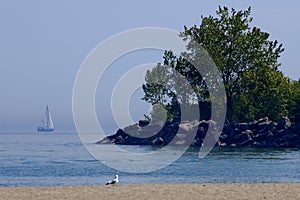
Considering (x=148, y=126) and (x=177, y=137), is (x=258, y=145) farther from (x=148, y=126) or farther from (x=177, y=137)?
(x=148, y=126)

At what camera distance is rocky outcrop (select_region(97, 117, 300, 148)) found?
10688 centimetres

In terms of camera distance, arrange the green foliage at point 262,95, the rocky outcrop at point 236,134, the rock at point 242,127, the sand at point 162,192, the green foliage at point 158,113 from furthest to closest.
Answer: the green foliage at point 158,113
the green foliage at point 262,95
the rock at point 242,127
the rocky outcrop at point 236,134
the sand at point 162,192

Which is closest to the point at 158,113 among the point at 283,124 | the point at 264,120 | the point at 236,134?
the point at 236,134

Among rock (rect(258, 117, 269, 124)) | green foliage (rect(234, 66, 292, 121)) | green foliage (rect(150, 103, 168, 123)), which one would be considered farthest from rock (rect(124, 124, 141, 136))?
rock (rect(258, 117, 269, 124))

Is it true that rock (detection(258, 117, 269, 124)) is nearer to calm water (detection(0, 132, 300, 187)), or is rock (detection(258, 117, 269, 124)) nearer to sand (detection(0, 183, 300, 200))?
calm water (detection(0, 132, 300, 187))

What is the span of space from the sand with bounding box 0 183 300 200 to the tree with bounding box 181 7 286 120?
267 ft

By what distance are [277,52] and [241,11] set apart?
27.8ft

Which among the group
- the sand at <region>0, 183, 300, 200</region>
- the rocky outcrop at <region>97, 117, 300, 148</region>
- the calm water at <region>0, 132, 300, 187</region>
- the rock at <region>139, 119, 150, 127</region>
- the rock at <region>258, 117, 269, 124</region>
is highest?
the rock at <region>139, 119, 150, 127</region>

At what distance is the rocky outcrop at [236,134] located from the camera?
351 feet

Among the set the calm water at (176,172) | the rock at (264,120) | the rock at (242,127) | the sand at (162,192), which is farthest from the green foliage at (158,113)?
the sand at (162,192)

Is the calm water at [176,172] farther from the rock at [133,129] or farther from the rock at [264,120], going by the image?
the rock at [133,129]

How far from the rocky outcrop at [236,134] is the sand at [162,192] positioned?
221 feet

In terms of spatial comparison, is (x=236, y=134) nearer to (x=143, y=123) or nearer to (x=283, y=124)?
(x=283, y=124)

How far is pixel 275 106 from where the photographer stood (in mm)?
117750
